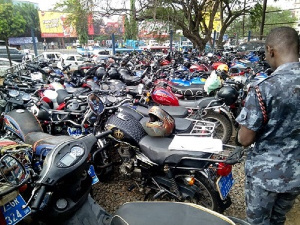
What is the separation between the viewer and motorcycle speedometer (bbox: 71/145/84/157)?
1.55 meters

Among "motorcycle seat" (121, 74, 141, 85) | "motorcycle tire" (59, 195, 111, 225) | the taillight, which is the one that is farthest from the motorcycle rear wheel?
"motorcycle seat" (121, 74, 141, 85)

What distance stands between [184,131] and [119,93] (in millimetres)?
1706

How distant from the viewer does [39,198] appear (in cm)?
128

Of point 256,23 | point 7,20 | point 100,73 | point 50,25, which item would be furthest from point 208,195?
point 50,25

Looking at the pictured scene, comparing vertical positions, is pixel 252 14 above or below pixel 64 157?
above

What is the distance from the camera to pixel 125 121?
2855mm

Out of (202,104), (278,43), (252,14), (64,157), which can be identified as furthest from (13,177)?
(252,14)

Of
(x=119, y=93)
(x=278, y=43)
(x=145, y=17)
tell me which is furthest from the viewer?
(x=145, y=17)

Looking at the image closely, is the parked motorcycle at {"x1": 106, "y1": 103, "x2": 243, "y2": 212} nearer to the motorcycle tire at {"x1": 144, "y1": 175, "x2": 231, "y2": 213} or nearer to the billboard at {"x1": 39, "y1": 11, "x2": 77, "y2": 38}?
the motorcycle tire at {"x1": 144, "y1": 175, "x2": 231, "y2": 213}

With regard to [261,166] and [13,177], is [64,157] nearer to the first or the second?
[13,177]

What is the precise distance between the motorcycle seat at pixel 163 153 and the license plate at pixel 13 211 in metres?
1.26

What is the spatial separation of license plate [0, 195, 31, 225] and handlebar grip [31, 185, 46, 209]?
0.52 m

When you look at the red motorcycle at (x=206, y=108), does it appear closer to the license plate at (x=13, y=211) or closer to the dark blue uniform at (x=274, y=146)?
the dark blue uniform at (x=274, y=146)

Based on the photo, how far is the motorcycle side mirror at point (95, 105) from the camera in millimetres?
3009
